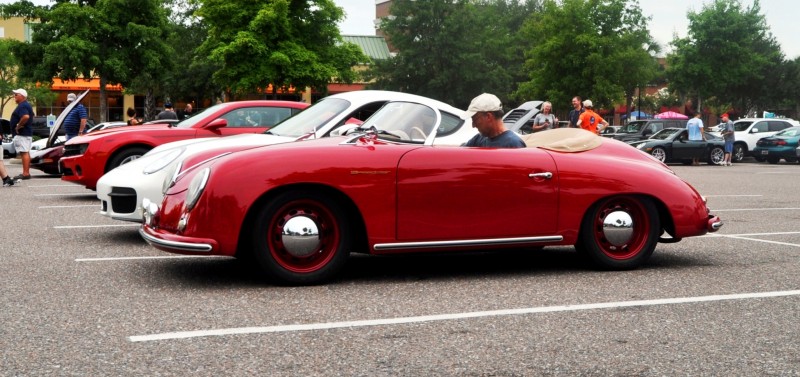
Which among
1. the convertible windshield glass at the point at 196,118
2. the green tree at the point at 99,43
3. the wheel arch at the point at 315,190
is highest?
the green tree at the point at 99,43

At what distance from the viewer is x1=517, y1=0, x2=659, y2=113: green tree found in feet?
160

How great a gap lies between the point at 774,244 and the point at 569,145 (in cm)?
283

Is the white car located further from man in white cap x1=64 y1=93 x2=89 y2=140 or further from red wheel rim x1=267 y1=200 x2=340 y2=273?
man in white cap x1=64 y1=93 x2=89 y2=140

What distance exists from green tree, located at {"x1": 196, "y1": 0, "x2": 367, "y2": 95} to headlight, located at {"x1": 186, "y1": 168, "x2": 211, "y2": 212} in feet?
127

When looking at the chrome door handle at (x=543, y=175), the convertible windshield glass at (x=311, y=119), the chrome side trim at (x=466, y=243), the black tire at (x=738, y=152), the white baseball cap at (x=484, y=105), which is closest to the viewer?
the chrome side trim at (x=466, y=243)

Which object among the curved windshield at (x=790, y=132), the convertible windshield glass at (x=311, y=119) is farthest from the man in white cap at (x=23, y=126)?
the curved windshield at (x=790, y=132)

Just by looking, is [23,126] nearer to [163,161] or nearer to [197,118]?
[197,118]

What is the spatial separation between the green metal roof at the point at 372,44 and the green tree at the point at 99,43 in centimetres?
2938

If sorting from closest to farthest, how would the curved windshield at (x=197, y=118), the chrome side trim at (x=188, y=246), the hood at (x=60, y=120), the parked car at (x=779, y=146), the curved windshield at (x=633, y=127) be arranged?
the chrome side trim at (x=188, y=246) → the curved windshield at (x=197, y=118) → the hood at (x=60, y=120) → the parked car at (x=779, y=146) → the curved windshield at (x=633, y=127)

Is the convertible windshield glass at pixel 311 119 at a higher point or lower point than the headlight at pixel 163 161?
higher

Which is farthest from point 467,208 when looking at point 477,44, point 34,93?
point 34,93

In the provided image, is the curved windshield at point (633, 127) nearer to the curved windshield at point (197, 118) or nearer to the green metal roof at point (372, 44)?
the curved windshield at point (197, 118)

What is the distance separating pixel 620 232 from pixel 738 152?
29.1 metres

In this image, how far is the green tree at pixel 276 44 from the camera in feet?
146
